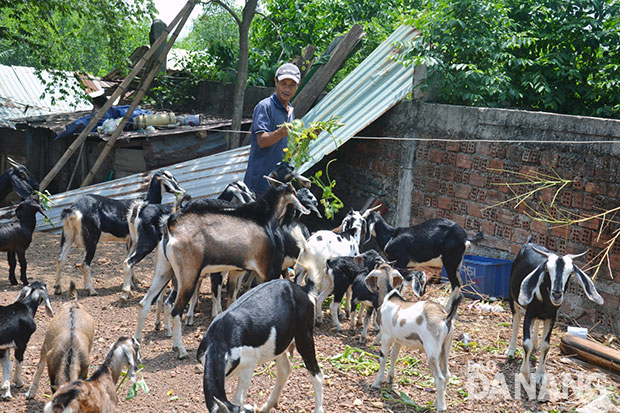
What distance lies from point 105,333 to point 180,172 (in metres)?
4.56

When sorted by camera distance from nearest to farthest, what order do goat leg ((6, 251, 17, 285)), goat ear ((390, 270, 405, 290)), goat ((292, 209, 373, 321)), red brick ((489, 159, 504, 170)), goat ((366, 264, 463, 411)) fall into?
goat ((366, 264, 463, 411)) → goat ear ((390, 270, 405, 290)) → goat ((292, 209, 373, 321)) → goat leg ((6, 251, 17, 285)) → red brick ((489, 159, 504, 170))

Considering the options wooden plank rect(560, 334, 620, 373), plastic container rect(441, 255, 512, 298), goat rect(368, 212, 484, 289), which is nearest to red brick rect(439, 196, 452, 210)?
plastic container rect(441, 255, 512, 298)

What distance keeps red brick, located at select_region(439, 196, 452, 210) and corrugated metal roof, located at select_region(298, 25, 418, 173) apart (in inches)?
60.7

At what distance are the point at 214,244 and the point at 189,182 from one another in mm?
4308

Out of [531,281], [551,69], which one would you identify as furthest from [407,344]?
[551,69]

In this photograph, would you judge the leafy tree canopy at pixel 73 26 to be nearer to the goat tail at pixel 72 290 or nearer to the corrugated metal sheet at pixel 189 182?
the corrugated metal sheet at pixel 189 182

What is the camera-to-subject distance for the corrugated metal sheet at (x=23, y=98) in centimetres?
1620

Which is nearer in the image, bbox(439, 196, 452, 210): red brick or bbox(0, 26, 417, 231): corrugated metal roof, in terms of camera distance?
bbox(439, 196, 452, 210): red brick

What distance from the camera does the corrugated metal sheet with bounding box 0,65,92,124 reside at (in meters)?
16.2

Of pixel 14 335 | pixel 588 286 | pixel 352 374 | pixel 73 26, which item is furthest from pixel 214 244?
pixel 73 26

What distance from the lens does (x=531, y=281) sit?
615cm

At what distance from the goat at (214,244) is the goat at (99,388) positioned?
1.30 m

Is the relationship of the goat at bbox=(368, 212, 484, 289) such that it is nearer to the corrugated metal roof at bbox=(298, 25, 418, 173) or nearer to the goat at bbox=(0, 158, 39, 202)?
the corrugated metal roof at bbox=(298, 25, 418, 173)

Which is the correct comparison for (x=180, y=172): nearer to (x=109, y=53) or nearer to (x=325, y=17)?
(x=109, y=53)
